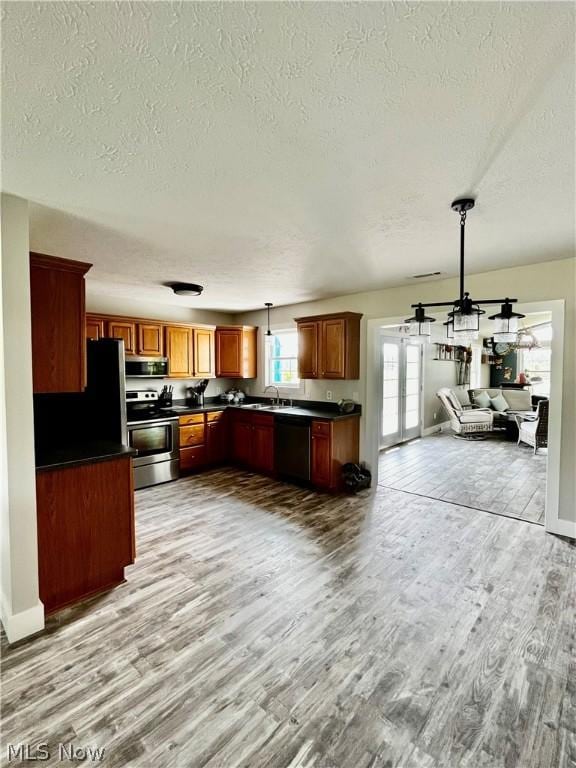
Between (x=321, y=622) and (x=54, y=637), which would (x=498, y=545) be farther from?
(x=54, y=637)

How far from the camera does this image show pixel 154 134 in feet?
4.82

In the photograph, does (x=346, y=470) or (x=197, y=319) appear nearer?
(x=346, y=470)

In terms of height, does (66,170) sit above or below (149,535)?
above

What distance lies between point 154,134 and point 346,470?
394 centimetres

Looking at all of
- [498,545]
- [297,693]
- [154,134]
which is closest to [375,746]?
[297,693]

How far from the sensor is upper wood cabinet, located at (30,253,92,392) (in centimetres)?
226

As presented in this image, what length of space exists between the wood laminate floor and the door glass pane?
12.2 feet

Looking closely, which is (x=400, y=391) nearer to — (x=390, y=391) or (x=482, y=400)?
(x=390, y=391)

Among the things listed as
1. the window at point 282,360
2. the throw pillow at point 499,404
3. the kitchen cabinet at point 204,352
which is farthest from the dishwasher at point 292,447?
the throw pillow at point 499,404

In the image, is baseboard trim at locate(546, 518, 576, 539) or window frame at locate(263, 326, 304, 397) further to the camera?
window frame at locate(263, 326, 304, 397)

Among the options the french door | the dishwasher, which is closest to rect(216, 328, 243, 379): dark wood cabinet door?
the dishwasher

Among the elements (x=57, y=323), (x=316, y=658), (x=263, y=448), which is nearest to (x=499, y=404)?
(x=263, y=448)
